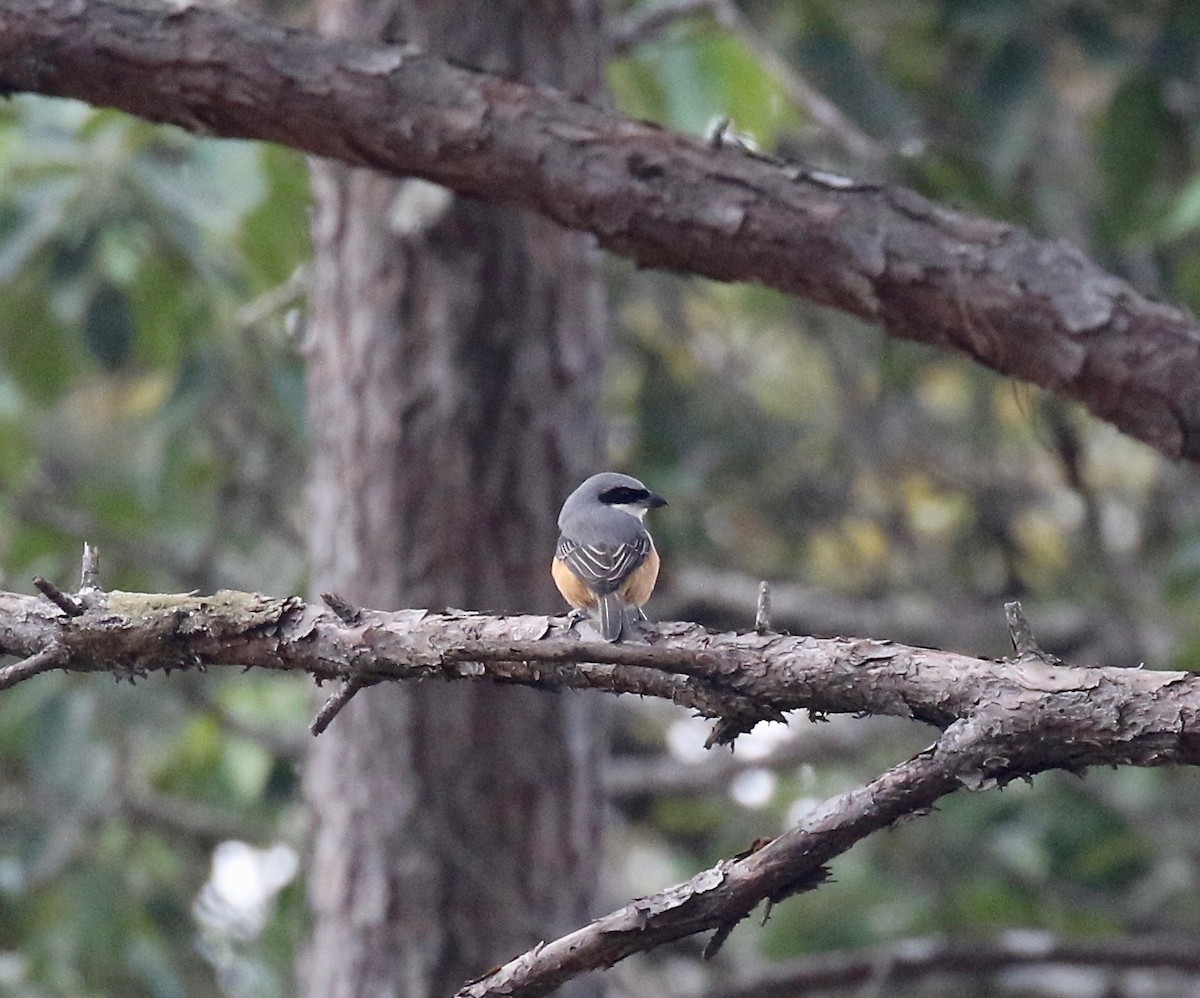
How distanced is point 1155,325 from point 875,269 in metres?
0.67

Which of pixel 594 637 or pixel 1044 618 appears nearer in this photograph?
pixel 594 637

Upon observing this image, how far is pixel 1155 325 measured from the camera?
387 cm

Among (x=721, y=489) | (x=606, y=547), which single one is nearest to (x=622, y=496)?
(x=606, y=547)

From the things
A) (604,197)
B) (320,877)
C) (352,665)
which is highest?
(604,197)

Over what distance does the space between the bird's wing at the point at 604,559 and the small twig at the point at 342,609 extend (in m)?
1.03

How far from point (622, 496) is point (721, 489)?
157 inches

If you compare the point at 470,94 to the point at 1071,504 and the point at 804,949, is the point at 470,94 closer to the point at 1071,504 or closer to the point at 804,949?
the point at 804,949

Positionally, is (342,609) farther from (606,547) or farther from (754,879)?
(606,547)

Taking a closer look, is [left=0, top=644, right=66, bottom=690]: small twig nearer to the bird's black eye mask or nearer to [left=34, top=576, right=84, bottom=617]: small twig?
[left=34, top=576, right=84, bottom=617]: small twig

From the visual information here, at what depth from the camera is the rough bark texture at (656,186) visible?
12.7ft

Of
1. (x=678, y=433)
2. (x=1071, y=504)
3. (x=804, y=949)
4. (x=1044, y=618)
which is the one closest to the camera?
(x=678, y=433)

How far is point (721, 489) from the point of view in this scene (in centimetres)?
843

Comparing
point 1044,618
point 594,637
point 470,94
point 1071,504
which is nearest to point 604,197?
point 470,94

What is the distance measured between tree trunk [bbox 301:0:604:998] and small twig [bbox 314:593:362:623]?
2203mm
